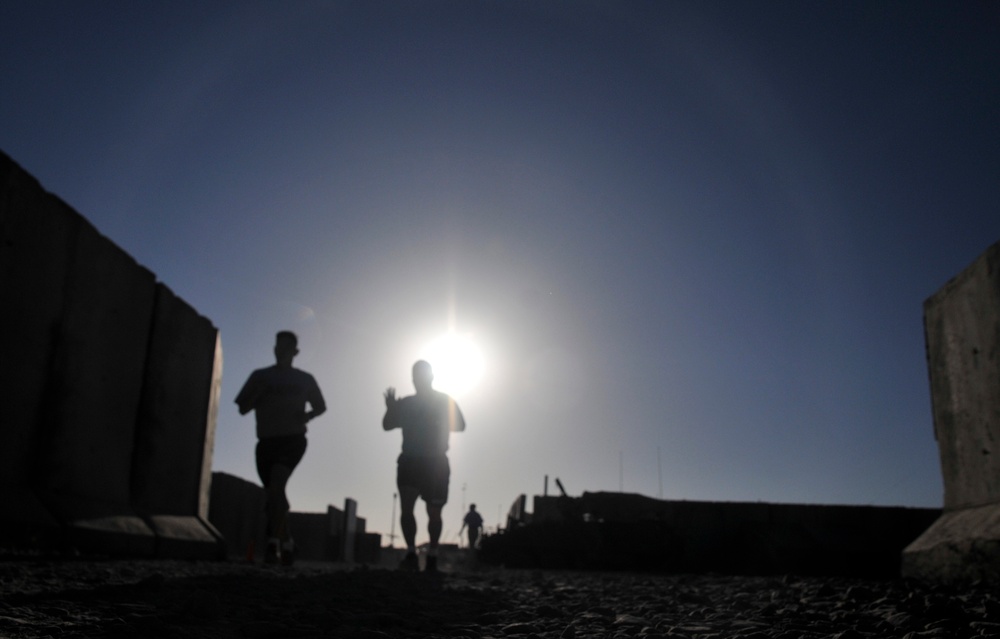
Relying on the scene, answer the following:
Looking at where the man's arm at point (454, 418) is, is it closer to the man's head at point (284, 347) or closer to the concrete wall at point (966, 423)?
the man's head at point (284, 347)

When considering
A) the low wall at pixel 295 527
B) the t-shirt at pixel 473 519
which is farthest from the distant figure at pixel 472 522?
the low wall at pixel 295 527

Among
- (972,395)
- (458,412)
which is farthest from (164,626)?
(972,395)

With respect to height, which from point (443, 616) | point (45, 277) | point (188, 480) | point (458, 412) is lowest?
point (443, 616)

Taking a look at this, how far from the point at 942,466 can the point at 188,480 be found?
235 inches

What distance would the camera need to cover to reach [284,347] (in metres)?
6.64

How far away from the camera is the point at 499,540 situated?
53.0 feet

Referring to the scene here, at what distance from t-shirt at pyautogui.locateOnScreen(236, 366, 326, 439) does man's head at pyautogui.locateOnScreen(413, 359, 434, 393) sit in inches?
34.0

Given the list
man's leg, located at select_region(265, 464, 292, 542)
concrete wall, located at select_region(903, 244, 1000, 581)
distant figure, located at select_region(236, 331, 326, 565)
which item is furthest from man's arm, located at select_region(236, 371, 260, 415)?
concrete wall, located at select_region(903, 244, 1000, 581)

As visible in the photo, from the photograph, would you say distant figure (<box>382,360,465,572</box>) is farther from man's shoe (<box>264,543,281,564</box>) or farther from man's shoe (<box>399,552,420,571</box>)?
man's shoe (<box>264,543,281,564</box>)

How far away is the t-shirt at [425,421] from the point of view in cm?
657

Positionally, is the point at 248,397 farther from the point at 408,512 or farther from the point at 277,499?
the point at 408,512

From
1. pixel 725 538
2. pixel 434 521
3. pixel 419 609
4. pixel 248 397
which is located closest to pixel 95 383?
pixel 248 397

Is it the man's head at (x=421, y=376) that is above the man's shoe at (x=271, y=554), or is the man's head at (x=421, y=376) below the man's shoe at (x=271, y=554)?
above

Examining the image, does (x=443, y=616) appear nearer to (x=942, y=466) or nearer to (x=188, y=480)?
(x=942, y=466)
